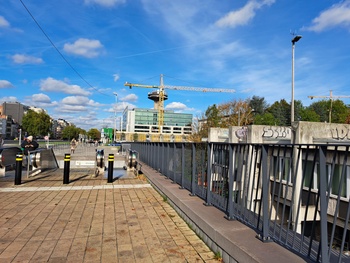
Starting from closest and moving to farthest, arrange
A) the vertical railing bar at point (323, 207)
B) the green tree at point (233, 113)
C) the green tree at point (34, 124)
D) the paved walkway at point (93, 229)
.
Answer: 1. the vertical railing bar at point (323, 207)
2. the paved walkway at point (93, 229)
3. the green tree at point (233, 113)
4. the green tree at point (34, 124)

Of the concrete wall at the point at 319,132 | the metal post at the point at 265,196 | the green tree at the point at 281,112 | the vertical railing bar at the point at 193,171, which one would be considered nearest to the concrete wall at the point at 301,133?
the concrete wall at the point at 319,132

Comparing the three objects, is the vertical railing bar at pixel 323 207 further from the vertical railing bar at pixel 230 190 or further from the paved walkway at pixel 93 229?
the vertical railing bar at pixel 230 190

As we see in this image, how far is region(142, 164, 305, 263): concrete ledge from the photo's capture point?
3.02 meters

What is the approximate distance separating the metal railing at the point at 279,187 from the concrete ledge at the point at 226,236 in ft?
0.50

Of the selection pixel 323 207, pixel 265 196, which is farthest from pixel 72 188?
pixel 323 207

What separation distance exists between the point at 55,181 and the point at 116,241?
686cm

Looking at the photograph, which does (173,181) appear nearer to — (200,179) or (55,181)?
(200,179)

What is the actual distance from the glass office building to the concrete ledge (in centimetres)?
13059

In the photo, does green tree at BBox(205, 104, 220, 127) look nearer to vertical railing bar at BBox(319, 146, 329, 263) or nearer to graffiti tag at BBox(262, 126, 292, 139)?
graffiti tag at BBox(262, 126, 292, 139)

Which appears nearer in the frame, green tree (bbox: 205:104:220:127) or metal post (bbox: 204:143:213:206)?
metal post (bbox: 204:143:213:206)

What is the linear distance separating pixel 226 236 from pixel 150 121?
139 meters

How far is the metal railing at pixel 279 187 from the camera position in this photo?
268 centimetres

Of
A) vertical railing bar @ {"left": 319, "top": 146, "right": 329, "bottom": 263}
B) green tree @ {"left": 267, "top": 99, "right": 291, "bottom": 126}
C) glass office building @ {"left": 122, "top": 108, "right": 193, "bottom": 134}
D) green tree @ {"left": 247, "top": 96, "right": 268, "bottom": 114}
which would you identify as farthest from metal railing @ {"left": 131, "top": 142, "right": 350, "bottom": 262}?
glass office building @ {"left": 122, "top": 108, "right": 193, "bottom": 134}

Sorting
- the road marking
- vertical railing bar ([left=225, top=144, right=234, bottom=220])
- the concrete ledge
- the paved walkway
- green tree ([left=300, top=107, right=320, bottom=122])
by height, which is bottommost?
the road marking
